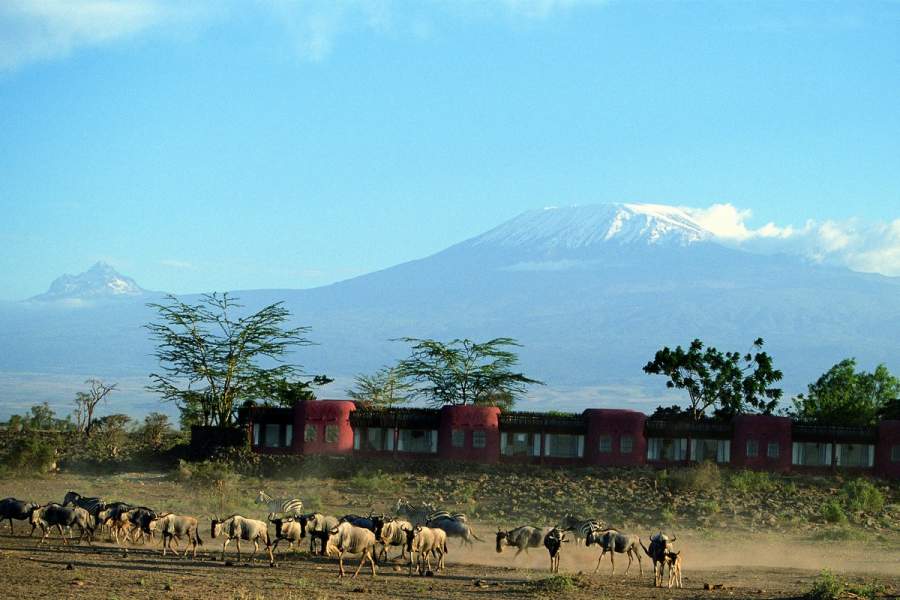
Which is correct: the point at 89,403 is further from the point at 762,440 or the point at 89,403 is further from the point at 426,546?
the point at 426,546

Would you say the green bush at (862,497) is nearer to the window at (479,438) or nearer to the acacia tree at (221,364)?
the window at (479,438)

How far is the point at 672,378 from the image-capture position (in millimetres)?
72125

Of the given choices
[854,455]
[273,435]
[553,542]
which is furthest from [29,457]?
[854,455]

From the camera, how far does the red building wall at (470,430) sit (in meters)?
62.7

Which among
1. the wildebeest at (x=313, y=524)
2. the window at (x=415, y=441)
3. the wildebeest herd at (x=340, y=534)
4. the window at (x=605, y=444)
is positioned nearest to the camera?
the wildebeest herd at (x=340, y=534)

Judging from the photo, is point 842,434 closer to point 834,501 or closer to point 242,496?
point 834,501

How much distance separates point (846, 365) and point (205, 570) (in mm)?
64833

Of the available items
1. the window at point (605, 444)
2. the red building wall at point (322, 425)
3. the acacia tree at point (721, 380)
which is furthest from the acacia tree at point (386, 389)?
the window at point (605, 444)

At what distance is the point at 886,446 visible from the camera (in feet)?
204

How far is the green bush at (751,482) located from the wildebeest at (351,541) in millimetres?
24762

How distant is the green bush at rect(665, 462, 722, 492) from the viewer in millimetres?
55469

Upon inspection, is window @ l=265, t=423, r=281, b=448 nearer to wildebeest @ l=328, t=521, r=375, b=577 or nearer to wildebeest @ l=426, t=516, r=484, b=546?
wildebeest @ l=426, t=516, r=484, b=546

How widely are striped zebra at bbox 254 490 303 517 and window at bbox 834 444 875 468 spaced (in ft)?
90.6

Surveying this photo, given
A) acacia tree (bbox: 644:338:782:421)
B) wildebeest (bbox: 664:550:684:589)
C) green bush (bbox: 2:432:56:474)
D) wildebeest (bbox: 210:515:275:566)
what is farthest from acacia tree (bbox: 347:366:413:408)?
wildebeest (bbox: 664:550:684:589)
